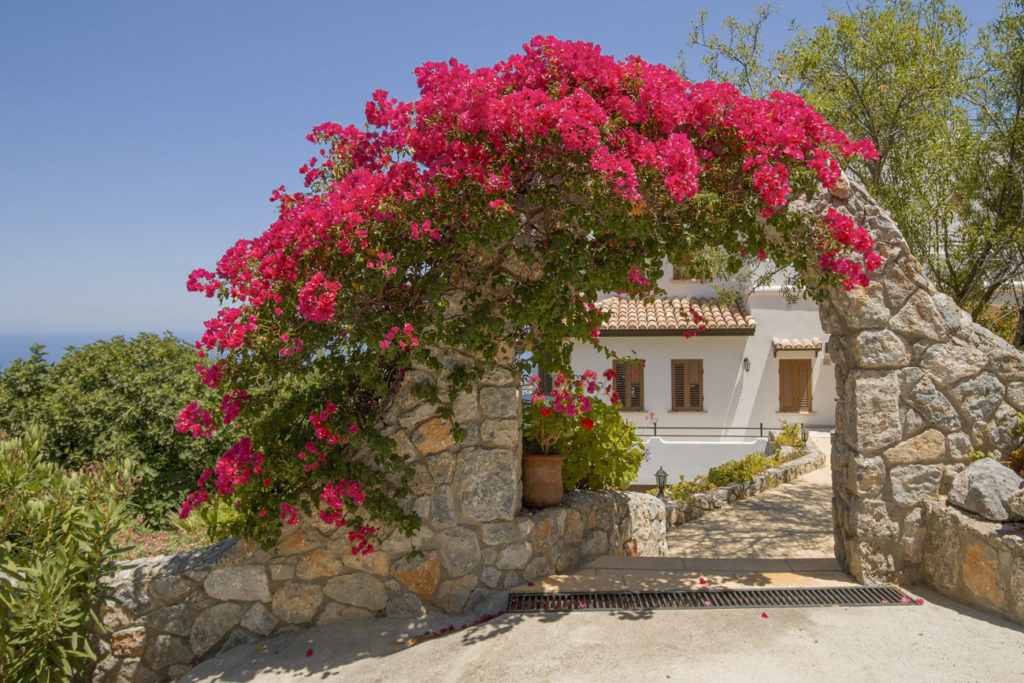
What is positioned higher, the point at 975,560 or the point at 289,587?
the point at 975,560

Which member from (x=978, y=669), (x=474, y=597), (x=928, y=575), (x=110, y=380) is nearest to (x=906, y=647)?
(x=978, y=669)

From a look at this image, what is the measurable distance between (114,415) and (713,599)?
6.82 metres

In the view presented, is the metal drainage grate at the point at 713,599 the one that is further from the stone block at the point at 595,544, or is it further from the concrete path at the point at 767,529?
the concrete path at the point at 767,529

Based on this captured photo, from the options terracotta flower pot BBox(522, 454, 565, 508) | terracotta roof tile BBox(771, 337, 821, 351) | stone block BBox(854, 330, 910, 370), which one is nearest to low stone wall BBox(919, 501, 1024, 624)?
stone block BBox(854, 330, 910, 370)

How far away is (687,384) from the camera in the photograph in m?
17.4

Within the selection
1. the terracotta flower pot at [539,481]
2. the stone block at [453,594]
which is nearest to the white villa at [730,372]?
the terracotta flower pot at [539,481]

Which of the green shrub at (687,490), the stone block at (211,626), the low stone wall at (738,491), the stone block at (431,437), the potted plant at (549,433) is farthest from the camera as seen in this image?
the green shrub at (687,490)

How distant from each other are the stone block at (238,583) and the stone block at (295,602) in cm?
10

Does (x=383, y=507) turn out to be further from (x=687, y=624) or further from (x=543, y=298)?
(x=687, y=624)

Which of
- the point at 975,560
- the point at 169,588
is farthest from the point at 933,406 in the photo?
the point at 169,588

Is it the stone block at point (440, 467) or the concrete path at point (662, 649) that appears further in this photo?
the stone block at point (440, 467)

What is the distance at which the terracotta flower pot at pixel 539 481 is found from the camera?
19.6 ft

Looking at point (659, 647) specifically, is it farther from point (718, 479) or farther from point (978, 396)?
point (718, 479)

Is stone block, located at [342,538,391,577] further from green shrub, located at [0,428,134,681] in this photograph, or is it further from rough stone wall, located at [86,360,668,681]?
green shrub, located at [0,428,134,681]
